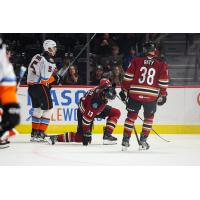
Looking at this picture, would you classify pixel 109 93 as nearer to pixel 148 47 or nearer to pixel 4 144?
pixel 148 47

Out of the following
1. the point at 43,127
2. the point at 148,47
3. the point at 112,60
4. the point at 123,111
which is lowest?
the point at 43,127

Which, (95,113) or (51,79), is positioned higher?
(51,79)

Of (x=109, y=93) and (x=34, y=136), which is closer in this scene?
(x=109, y=93)

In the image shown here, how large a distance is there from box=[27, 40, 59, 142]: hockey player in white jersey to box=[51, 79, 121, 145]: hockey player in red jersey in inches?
14.2

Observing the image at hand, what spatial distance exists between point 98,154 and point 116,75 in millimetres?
1073

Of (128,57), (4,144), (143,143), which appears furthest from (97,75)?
(4,144)

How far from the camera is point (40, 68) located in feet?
25.4

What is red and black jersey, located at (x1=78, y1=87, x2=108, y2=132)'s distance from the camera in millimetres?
7527

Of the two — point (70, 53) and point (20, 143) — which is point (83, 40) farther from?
point (20, 143)

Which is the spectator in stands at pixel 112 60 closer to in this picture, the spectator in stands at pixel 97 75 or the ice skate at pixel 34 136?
the spectator in stands at pixel 97 75

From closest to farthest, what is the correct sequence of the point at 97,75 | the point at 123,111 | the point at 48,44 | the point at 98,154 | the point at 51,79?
the point at 98,154, the point at 48,44, the point at 51,79, the point at 97,75, the point at 123,111

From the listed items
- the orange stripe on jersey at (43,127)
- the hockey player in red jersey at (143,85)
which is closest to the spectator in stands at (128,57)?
the hockey player in red jersey at (143,85)

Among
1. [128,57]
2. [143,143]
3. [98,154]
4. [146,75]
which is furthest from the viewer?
[128,57]

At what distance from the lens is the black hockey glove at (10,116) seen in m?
3.98
